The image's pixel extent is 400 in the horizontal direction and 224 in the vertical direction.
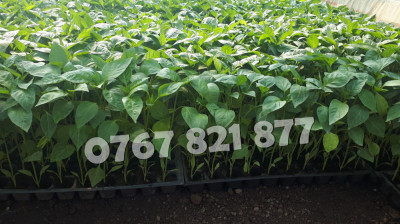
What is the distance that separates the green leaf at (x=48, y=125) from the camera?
1.25 meters

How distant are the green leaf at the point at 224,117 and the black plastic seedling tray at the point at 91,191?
1.76ft

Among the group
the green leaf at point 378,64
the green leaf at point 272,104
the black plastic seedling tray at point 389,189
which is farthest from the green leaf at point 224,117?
the black plastic seedling tray at point 389,189

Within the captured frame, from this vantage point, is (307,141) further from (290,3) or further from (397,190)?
(290,3)

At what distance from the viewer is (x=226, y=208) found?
165cm

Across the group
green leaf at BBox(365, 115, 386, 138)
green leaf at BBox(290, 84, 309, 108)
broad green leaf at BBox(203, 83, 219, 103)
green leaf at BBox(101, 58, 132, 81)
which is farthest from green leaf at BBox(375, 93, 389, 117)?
green leaf at BBox(101, 58, 132, 81)

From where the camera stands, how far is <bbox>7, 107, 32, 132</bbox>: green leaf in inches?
45.0

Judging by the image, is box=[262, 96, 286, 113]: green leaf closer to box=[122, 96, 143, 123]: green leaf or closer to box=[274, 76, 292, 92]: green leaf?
box=[274, 76, 292, 92]: green leaf

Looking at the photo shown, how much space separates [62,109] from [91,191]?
535 millimetres

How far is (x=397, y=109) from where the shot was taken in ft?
4.49

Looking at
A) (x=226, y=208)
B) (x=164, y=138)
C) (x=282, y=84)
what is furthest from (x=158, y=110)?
(x=226, y=208)

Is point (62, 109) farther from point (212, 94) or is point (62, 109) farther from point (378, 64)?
point (378, 64)

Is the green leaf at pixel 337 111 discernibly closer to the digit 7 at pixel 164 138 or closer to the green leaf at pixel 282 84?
the green leaf at pixel 282 84

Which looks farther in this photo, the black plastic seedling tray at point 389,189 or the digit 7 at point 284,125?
the black plastic seedling tray at point 389,189

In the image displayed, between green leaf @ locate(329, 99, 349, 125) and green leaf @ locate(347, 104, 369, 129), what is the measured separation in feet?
0.42
